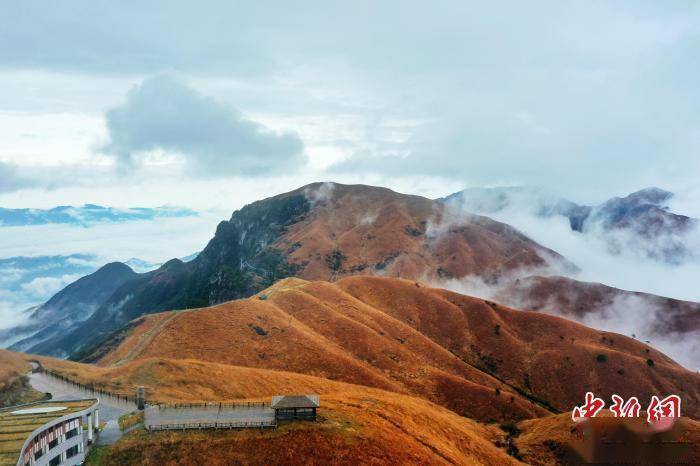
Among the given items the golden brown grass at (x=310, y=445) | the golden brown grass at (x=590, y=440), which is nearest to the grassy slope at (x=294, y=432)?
the golden brown grass at (x=310, y=445)

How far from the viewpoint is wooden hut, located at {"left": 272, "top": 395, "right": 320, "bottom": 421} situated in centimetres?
6012

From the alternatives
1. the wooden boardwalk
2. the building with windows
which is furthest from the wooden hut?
the building with windows

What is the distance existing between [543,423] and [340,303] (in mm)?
74377

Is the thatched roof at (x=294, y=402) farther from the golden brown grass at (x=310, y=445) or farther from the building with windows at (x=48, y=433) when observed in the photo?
the building with windows at (x=48, y=433)

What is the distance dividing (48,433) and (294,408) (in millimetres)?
25142

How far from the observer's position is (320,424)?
59.9 metres

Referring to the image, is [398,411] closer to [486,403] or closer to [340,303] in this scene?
[486,403]

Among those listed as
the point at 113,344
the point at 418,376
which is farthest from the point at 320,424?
the point at 113,344

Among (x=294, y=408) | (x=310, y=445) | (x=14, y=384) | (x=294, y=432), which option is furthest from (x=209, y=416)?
(x=14, y=384)

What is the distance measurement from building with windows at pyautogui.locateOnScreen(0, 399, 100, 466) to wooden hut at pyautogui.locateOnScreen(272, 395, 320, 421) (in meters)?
20.6

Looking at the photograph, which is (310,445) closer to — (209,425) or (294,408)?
(294,408)

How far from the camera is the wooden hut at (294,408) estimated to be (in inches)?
2367

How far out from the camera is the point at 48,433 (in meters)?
51.4

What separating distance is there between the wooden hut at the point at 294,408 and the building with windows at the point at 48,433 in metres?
20.6
